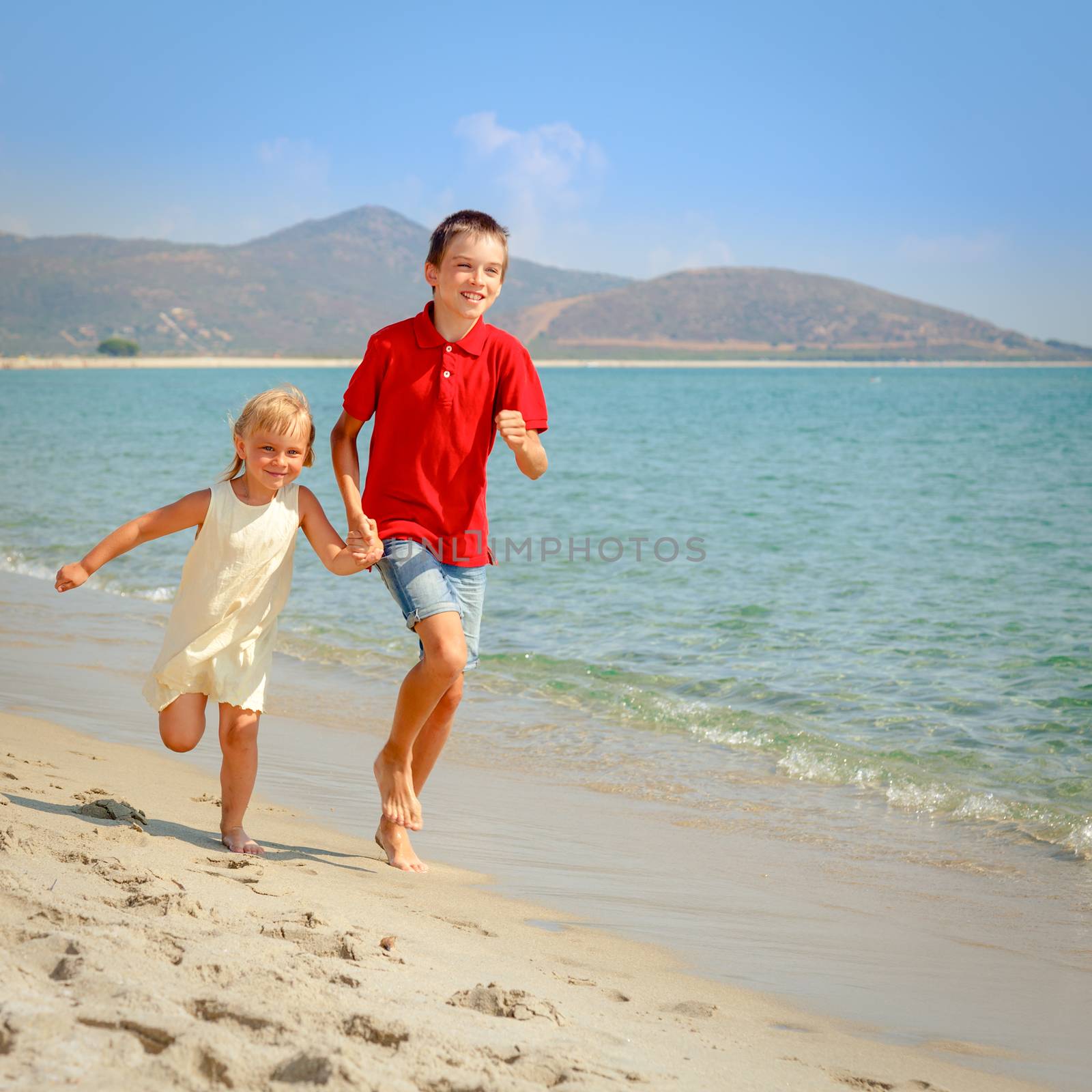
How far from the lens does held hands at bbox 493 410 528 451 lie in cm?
338

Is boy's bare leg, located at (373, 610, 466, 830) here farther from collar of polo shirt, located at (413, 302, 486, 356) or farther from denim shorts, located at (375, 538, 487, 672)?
collar of polo shirt, located at (413, 302, 486, 356)

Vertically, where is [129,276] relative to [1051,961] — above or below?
above

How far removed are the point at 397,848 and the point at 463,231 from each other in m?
1.87

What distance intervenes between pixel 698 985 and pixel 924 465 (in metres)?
22.5

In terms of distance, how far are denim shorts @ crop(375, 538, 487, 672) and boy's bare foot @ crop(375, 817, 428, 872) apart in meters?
0.57

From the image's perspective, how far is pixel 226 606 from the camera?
337 cm

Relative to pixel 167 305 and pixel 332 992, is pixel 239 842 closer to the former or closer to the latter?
pixel 332 992

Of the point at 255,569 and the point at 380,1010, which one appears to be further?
the point at 255,569

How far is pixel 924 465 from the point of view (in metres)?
23.7

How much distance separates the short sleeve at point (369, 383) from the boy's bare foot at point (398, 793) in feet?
3.51

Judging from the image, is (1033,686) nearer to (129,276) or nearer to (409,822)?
(409,822)

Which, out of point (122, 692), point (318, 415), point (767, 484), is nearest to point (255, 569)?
point (122, 692)

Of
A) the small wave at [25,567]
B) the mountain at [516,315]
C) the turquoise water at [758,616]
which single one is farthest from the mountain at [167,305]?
the small wave at [25,567]

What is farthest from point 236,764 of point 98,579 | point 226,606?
point 98,579
